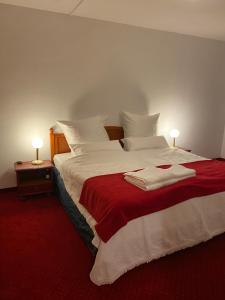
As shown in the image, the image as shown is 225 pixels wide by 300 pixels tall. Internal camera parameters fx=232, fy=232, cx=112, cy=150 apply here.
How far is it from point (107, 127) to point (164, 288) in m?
2.30

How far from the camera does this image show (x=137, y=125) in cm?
340

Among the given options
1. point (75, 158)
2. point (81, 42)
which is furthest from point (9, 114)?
point (81, 42)

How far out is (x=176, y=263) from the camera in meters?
1.89

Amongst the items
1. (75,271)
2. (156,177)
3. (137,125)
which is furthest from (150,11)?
(75,271)

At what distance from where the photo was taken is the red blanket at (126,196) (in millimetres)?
1609

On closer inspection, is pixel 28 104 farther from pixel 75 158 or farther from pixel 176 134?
pixel 176 134

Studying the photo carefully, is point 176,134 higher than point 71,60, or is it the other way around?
point 71,60

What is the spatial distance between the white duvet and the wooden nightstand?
0.42 meters

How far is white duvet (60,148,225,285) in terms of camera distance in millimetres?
1634

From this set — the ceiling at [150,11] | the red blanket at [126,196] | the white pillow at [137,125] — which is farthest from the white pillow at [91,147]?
the ceiling at [150,11]

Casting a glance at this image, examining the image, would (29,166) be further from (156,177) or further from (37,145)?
(156,177)

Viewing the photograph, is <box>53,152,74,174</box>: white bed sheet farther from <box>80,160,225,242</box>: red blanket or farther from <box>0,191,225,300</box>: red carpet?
<box>80,160,225,242</box>: red blanket

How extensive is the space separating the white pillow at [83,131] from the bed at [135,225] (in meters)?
0.36

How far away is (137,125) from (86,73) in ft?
3.38
